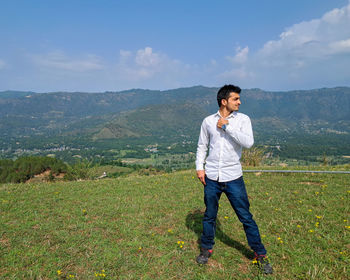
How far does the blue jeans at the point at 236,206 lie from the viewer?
3.92 m

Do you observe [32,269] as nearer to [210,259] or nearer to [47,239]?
[47,239]

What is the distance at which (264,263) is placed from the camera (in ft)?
13.0

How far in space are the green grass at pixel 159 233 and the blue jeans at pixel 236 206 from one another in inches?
22.6

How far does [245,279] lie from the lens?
3.79 m

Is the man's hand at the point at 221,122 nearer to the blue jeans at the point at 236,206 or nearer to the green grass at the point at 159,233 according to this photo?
the blue jeans at the point at 236,206

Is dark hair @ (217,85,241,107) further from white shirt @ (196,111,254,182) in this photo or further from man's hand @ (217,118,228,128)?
man's hand @ (217,118,228,128)

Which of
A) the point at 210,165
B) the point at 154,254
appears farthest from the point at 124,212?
the point at 210,165

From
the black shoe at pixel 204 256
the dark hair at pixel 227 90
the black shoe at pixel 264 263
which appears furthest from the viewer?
the black shoe at pixel 204 256

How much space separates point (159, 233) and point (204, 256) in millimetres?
1553

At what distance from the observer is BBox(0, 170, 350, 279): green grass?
4016 millimetres

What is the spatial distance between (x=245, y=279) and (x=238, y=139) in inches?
95.5

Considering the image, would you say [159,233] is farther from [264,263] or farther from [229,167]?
[229,167]

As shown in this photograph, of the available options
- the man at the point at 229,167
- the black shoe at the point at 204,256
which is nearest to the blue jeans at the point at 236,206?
the man at the point at 229,167

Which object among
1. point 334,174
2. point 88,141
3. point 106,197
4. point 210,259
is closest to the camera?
point 210,259
